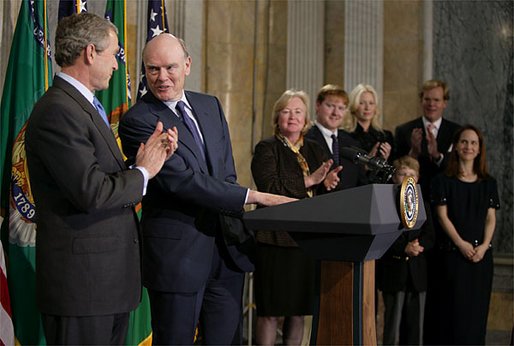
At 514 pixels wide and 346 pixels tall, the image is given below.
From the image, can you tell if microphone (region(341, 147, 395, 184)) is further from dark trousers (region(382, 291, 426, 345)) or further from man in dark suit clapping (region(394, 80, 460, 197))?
man in dark suit clapping (region(394, 80, 460, 197))

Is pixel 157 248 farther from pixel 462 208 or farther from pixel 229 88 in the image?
pixel 229 88

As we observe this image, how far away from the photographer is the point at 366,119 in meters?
5.46

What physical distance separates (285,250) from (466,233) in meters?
1.54

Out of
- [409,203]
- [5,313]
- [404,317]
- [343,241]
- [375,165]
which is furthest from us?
[404,317]

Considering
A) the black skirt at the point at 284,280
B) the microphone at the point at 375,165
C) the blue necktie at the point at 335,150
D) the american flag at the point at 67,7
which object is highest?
the american flag at the point at 67,7

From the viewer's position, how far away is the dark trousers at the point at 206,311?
3.10 m

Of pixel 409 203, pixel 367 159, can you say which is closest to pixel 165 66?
pixel 367 159

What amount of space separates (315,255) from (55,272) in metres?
0.92

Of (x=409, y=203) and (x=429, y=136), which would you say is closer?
(x=409, y=203)

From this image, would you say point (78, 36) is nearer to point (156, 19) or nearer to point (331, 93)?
point (156, 19)

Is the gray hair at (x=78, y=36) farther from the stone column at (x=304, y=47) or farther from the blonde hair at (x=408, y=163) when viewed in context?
the stone column at (x=304, y=47)

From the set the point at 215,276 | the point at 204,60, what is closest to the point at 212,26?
the point at 204,60

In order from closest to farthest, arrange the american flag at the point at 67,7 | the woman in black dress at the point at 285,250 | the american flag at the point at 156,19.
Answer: the woman in black dress at the point at 285,250 → the american flag at the point at 67,7 → the american flag at the point at 156,19

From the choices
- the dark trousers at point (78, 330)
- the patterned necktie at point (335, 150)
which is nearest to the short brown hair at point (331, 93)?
the patterned necktie at point (335, 150)
